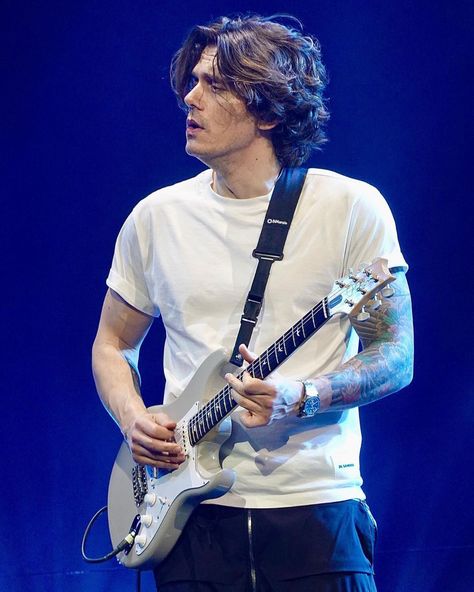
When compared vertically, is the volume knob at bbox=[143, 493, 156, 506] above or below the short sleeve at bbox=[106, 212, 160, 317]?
below

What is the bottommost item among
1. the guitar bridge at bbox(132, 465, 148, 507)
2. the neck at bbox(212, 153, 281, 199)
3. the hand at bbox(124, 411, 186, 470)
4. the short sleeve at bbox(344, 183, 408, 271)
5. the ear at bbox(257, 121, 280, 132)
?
the guitar bridge at bbox(132, 465, 148, 507)

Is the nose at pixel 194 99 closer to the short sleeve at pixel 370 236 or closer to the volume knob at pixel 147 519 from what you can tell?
the short sleeve at pixel 370 236

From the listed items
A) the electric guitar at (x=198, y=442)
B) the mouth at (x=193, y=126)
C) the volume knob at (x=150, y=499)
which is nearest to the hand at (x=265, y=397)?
the electric guitar at (x=198, y=442)

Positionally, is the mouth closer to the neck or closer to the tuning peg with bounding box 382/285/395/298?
the neck

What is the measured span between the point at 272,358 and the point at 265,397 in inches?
5.8

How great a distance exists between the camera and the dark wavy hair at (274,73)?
8.81ft

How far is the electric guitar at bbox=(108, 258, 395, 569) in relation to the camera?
2.07 metres

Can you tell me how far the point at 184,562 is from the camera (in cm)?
235

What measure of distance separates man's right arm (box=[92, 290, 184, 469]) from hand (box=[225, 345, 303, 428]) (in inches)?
15.0

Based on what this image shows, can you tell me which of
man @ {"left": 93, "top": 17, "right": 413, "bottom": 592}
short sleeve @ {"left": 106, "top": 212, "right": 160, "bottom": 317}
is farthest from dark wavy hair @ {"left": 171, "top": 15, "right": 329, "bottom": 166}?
short sleeve @ {"left": 106, "top": 212, "right": 160, "bottom": 317}

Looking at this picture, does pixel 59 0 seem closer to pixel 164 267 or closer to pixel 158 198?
pixel 158 198

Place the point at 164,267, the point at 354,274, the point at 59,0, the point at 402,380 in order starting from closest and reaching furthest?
the point at 354,274
the point at 402,380
the point at 164,267
the point at 59,0

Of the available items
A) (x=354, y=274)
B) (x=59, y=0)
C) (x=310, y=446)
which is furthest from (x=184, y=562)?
(x=59, y=0)

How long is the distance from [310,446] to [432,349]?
143 cm
